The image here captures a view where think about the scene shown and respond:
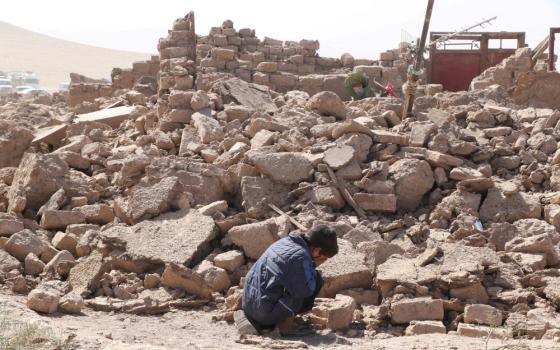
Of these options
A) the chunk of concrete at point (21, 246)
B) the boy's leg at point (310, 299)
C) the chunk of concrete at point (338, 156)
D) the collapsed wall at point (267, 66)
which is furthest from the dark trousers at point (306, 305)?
the collapsed wall at point (267, 66)

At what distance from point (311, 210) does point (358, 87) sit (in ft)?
22.1

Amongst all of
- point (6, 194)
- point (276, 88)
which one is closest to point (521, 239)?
point (6, 194)

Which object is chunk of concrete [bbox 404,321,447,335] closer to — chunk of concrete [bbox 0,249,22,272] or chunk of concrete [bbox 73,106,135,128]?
chunk of concrete [bbox 0,249,22,272]

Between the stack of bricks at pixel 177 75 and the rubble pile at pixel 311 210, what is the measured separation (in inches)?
2.1

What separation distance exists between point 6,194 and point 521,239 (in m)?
4.83

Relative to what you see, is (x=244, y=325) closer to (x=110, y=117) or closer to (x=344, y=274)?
(x=344, y=274)

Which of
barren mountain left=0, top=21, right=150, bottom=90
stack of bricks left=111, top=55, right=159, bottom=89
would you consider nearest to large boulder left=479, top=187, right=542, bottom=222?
stack of bricks left=111, top=55, right=159, bottom=89

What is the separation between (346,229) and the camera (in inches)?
267

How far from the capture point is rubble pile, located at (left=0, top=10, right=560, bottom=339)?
5.90 metres

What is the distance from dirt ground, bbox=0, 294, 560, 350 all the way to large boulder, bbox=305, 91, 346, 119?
3814mm

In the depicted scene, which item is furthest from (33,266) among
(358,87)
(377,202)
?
(358,87)

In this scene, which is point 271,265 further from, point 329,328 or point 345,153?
point 345,153

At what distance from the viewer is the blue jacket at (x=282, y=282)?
17.1ft

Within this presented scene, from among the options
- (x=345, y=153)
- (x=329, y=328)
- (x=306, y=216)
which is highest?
(x=345, y=153)
